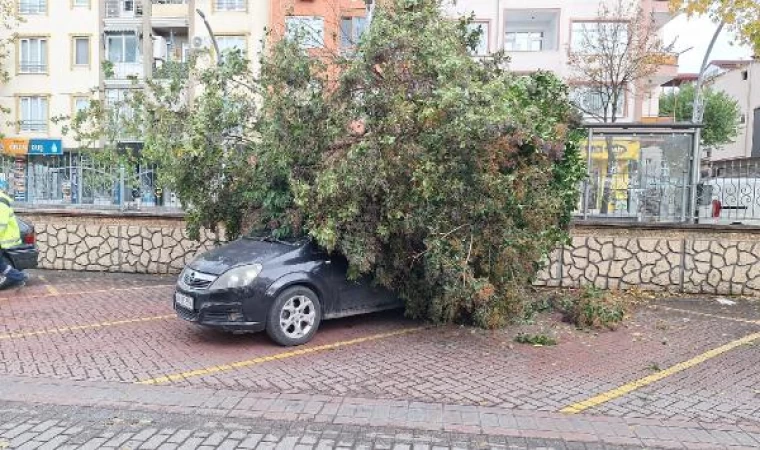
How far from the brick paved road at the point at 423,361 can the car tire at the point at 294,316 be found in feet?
0.69

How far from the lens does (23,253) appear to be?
381 inches

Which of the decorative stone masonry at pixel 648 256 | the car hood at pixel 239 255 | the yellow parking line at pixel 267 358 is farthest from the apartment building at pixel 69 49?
the yellow parking line at pixel 267 358

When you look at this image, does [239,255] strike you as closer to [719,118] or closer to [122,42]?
[122,42]

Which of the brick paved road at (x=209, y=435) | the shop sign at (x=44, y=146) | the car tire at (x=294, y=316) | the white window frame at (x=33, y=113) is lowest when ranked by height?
the brick paved road at (x=209, y=435)

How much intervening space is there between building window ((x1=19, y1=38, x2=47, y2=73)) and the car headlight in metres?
34.2

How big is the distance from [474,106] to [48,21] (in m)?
35.9

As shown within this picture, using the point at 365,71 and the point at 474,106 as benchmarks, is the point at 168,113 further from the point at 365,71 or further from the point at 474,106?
the point at 474,106

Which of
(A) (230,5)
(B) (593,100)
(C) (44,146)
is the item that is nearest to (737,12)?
(B) (593,100)

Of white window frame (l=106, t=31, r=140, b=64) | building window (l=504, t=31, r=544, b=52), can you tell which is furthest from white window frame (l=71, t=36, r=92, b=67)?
building window (l=504, t=31, r=544, b=52)

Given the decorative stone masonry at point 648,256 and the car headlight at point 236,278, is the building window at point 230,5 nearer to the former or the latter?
the decorative stone masonry at point 648,256

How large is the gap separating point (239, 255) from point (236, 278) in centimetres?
43

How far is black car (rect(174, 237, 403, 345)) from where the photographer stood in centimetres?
627

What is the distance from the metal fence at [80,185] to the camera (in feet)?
37.0

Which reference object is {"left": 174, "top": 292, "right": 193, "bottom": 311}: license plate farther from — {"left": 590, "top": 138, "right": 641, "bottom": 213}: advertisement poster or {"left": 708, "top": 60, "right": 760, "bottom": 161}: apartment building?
{"left": 708, "top": 60, "right": 760, "bottom": 161}: apartment building
